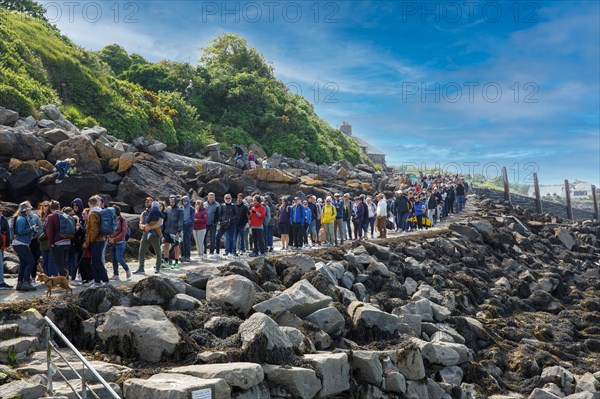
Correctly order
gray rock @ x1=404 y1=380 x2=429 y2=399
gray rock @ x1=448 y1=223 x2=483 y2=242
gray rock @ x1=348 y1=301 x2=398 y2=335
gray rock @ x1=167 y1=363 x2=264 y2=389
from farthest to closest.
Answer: gray rock @ x1=448 y1=223 x2=483 y2=242, gray rock @ x1=348 y1=301 x2=398 y2=335, gray rock @ x1=404 y1=380 x2=429 y2=399, gray rock @ x1=167 y1=363 x2=264 y2=389

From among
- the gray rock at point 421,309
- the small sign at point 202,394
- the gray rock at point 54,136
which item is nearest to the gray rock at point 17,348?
the small sign at point 202,394

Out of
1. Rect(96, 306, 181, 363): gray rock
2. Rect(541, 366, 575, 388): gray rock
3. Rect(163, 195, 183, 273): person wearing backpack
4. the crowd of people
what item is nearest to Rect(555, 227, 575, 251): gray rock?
the crowd of people

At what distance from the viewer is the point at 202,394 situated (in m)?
6.61

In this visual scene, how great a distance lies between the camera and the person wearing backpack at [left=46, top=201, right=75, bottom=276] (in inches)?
445

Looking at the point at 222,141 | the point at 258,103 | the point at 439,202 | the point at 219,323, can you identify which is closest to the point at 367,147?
the point at 258,103

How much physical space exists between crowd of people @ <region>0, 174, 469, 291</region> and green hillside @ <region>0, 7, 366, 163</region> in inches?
591

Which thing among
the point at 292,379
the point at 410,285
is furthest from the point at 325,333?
the point at 410,285

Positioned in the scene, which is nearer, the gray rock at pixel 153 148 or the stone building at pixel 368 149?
the gray rock at pixel 153 148

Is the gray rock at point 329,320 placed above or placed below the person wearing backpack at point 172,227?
below

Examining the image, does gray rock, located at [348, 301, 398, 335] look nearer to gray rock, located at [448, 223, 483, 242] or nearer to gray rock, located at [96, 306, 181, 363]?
gray rock, located at [96, 306, 181, 363]

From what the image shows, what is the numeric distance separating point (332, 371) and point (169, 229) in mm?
7904

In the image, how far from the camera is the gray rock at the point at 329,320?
1075 centimetres

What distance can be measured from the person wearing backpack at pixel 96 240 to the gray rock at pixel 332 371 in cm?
543

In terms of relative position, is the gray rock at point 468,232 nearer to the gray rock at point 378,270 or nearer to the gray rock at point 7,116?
the gray rock at point 378,270
